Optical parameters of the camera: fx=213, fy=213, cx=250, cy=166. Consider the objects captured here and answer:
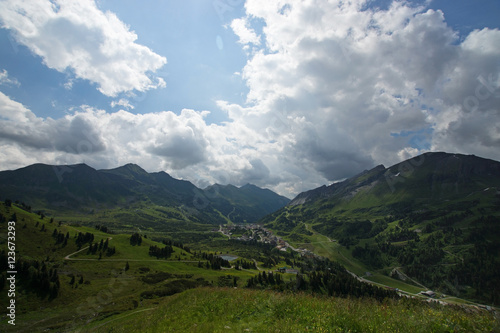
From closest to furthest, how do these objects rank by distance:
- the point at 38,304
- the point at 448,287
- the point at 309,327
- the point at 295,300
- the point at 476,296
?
the point at 309,327 < the point at 295,300 < the point at 38,304 < the point at 476,296 < the point at 448,287

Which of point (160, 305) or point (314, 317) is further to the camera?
point (160, 305)

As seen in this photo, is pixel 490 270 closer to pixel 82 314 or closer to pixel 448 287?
pixel 448 287

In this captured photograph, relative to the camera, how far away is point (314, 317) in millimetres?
12375

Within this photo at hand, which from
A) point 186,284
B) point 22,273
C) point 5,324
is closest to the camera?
point 5,324

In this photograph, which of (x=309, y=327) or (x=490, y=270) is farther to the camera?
(x=490, y=270)

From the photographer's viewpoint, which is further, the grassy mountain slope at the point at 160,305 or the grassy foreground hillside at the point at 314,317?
the grassy mountain slope at the point at 160,305

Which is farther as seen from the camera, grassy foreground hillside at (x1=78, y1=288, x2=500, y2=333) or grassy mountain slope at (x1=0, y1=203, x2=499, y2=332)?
grassy mountain slope at (x1=0, y1=203, x2=499, y2=332)

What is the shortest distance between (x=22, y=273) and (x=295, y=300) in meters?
83.7

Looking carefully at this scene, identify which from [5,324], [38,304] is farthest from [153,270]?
[5,324]

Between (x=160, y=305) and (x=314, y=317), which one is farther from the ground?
(x=314, y=317)

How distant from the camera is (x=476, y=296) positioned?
6969 inches

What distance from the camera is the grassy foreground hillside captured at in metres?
9.66

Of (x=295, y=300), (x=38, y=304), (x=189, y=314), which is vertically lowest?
(x=38, y=304)

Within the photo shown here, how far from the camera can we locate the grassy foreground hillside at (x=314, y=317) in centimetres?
966
